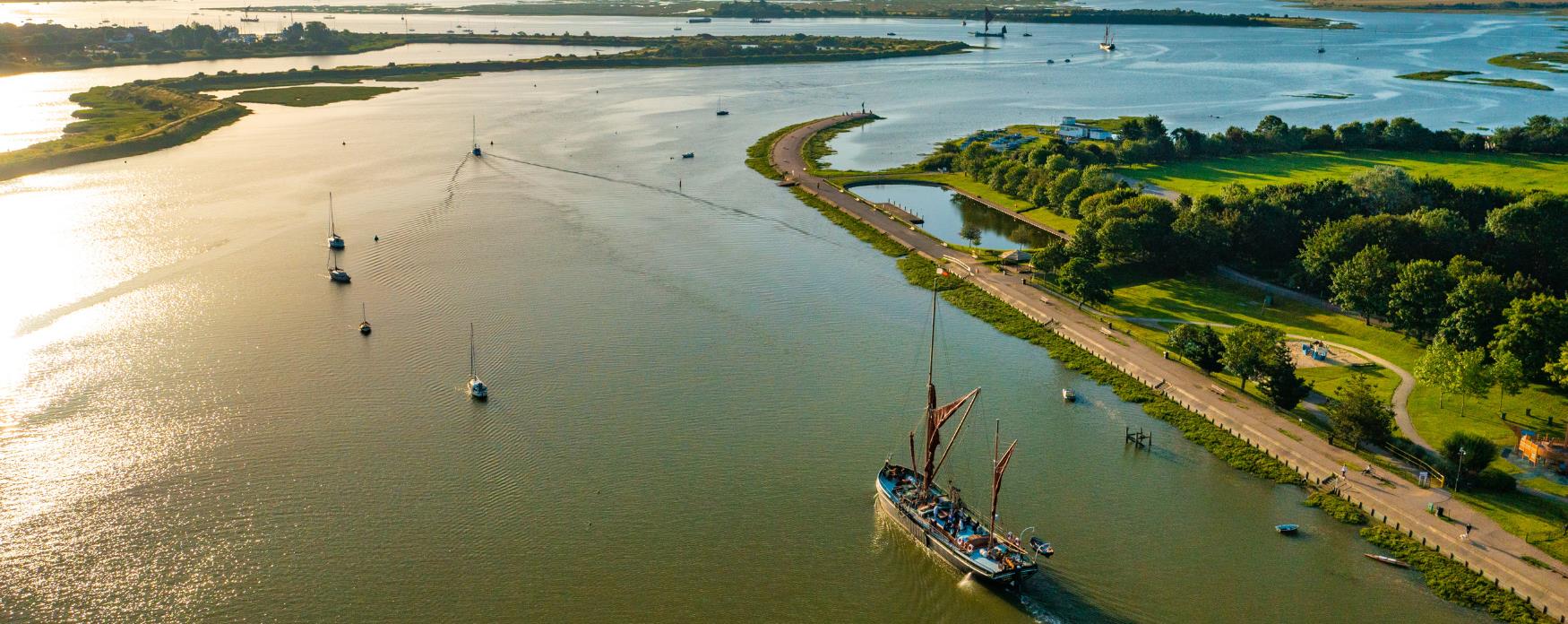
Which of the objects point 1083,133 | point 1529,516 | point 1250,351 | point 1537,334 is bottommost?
point 1529,516

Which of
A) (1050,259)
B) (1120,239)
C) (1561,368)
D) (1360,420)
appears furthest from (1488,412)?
(1050,259)

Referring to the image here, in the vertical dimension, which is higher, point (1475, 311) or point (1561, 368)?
point (1475, 311)

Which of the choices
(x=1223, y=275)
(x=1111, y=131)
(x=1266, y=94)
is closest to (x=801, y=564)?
(x=1223, y=275)

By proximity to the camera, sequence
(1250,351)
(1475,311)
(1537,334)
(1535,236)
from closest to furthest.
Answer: (1537,334) → (1250,351) → (1475,311) → (1535,236)

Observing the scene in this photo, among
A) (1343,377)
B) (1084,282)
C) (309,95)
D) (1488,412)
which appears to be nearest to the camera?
(1488,412)

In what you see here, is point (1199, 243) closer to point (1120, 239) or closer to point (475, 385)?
point (1120, 239)

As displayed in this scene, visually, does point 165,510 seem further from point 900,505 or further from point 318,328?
point 900,505
